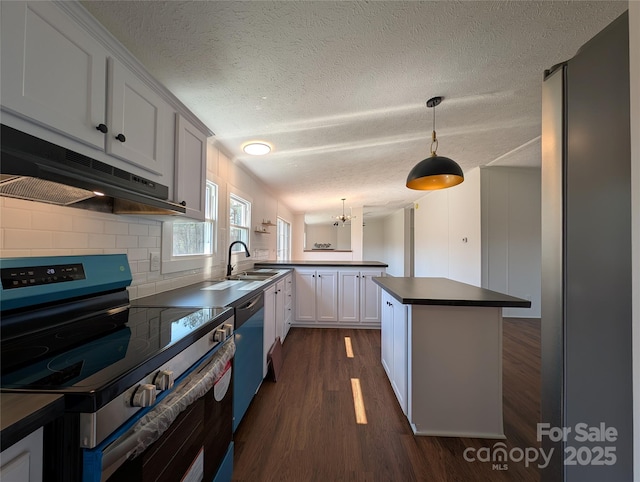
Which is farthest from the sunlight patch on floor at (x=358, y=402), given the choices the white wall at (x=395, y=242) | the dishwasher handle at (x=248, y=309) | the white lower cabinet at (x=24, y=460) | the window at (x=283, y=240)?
the white wall at (x=395, y=242)

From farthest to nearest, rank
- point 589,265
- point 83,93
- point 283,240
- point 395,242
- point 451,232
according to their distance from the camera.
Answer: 1. point 395,242
2. point 283,240
3. point 451,232
4. point 83,93
5. point 589,265

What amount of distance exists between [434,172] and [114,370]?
2024 millimetres

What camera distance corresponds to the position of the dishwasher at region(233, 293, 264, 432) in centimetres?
141

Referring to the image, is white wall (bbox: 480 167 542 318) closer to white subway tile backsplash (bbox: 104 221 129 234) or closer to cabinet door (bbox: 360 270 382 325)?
cabinet door (bbox: 360 270 382 325)

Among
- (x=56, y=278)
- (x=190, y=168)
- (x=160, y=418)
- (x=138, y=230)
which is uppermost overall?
(x=190, y=168)

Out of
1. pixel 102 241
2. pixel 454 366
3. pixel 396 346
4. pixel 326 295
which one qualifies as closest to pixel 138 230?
pixel 102 241

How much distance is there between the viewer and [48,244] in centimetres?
101

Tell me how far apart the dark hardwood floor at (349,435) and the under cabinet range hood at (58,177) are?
1582mm

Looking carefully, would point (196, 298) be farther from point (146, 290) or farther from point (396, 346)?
point (396, 346)

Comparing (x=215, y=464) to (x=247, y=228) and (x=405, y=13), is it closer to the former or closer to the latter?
(x=405, y=13)

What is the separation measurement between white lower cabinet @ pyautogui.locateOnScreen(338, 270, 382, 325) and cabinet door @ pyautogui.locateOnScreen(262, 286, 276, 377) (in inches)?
54.8

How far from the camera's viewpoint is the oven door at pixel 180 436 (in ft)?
1.93

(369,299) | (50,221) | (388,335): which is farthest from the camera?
(369,299)

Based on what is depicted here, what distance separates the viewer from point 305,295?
3.52 metres
